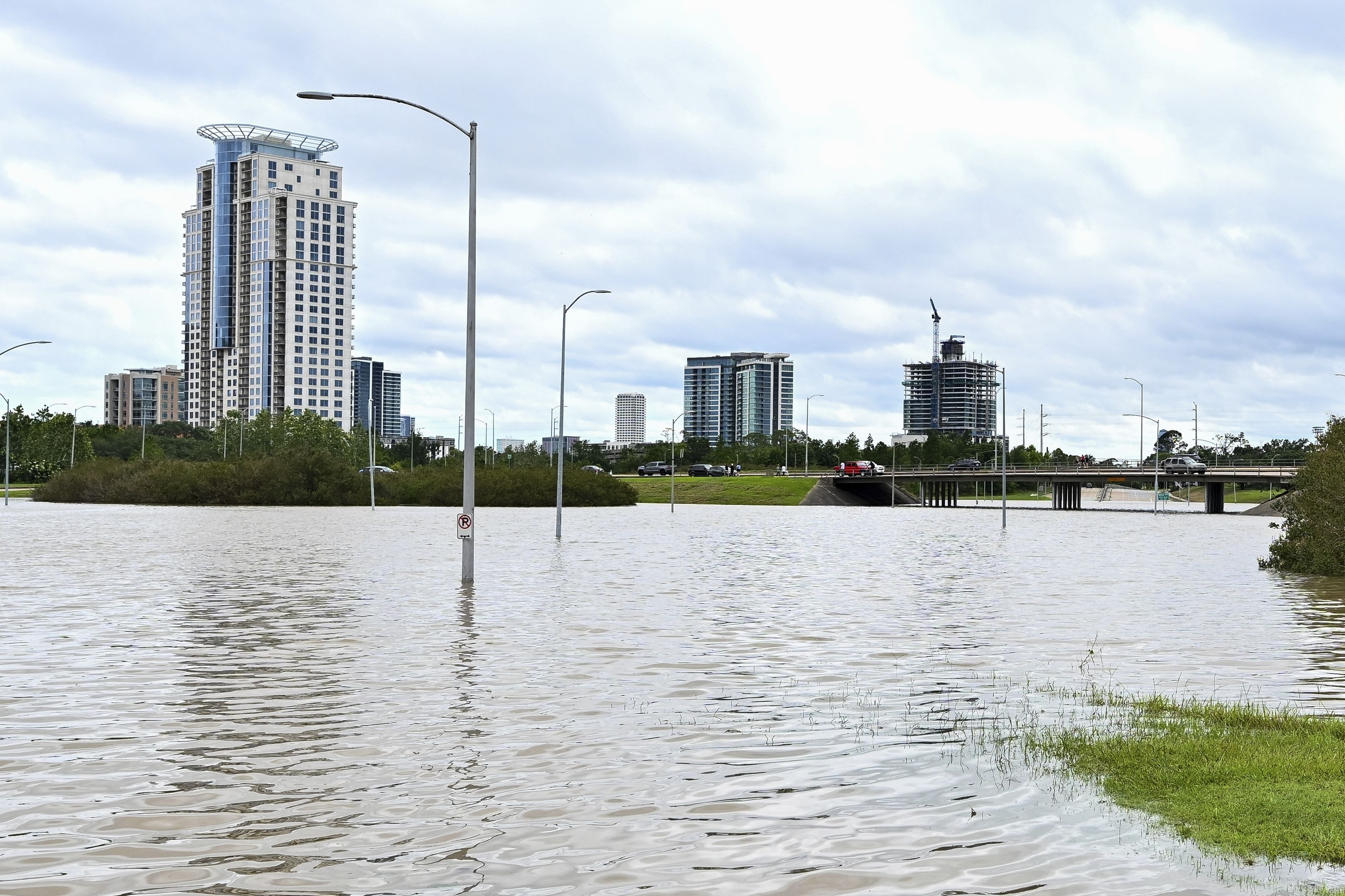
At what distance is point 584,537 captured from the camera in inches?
2030

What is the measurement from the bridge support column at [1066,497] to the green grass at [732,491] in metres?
30.6

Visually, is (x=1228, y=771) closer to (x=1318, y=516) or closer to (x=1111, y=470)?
(x=1318, y=516)

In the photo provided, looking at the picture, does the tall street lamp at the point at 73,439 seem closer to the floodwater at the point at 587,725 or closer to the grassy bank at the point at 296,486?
the grassy bank at the point at 296,486

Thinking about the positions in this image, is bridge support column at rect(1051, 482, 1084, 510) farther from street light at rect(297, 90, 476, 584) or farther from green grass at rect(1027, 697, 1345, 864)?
green grass at rect(1027, 697, 1345, 864)

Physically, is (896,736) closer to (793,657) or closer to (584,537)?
(793,657)

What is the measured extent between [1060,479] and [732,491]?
36512mm

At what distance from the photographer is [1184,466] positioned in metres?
128

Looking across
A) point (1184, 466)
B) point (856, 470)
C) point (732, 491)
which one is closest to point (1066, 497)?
point (1184, 466)

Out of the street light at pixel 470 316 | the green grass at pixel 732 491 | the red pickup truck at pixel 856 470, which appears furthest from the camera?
the red pickup truck at pixel 856 470

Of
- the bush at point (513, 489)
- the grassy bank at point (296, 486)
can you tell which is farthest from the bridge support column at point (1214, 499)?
the grassy bank at point (296, 486)

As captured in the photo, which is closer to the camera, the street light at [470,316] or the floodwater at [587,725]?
the floodwater at [587,725]

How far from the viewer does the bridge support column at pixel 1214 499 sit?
125250 mm

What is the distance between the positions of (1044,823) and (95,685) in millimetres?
9627

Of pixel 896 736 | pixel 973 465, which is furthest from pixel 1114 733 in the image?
pixel 973 465
